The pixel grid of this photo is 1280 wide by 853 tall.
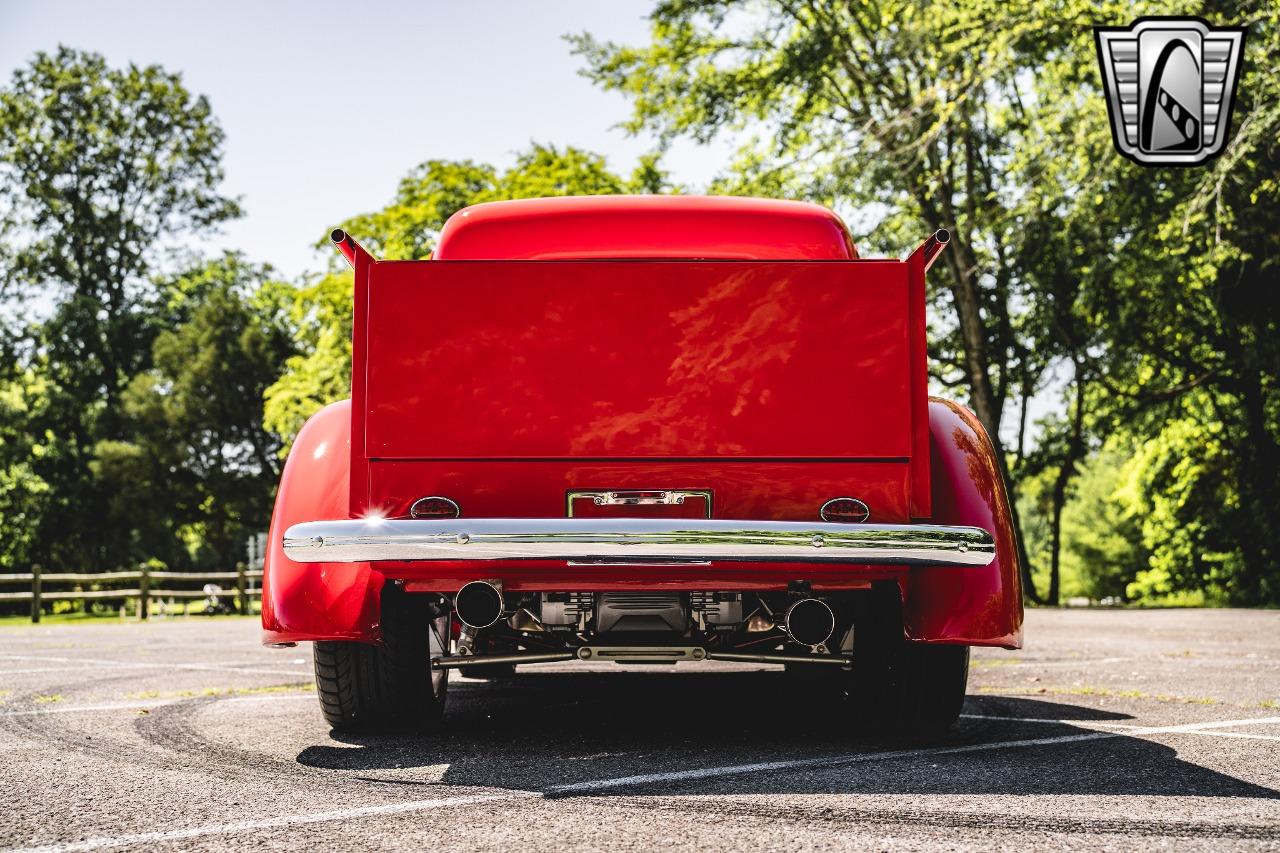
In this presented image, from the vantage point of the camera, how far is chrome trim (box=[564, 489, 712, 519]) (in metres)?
4.72

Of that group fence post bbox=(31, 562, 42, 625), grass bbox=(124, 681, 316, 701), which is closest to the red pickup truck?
grass bbox=(124, 681, 316, 701)

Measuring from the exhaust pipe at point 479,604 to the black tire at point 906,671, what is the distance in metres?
1.46

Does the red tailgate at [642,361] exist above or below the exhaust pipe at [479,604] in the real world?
above

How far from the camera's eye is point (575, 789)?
4.16 metres

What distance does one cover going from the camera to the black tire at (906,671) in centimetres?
537

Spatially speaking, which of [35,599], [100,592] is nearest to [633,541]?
[35,599]

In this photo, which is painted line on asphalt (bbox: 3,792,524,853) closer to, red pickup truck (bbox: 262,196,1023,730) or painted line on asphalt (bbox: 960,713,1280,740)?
red pickup truck (bbox: 262,196,1023,730)

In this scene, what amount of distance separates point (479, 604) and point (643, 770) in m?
0.86

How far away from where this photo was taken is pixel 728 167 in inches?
1059

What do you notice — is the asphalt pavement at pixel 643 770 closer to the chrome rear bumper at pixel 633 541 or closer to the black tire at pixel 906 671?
the black tire at pixel 906 671

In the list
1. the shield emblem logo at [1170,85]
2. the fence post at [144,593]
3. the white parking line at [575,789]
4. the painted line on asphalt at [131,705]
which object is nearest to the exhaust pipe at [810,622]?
the white parking line at [575,789]

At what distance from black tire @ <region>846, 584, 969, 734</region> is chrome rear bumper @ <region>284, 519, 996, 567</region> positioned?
0.89m

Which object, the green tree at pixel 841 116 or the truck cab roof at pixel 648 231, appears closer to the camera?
the truck cab roof at pixel 648 231

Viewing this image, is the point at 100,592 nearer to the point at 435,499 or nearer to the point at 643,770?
the point at 435,499
